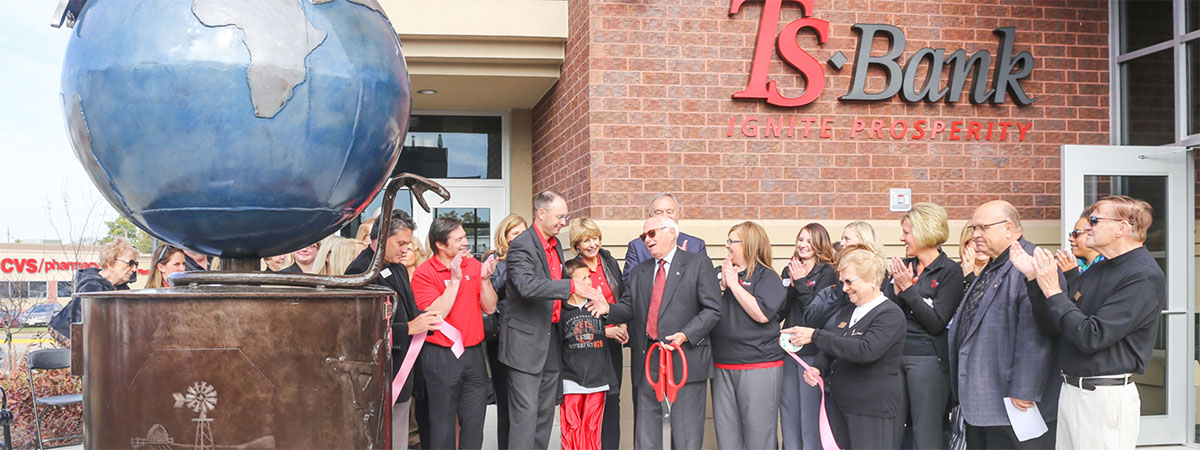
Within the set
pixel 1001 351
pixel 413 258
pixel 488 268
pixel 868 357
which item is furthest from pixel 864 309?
pixel 413 258

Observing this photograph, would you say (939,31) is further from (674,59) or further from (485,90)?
(485,90)

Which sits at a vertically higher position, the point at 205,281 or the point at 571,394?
the point at 205,281

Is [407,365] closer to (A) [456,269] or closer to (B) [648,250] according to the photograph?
(A) [456,269]

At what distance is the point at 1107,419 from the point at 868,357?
3.51ft

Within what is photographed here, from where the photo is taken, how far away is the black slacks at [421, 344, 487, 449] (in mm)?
5070

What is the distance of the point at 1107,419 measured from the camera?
3994 mm

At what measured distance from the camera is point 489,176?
9.41 meters

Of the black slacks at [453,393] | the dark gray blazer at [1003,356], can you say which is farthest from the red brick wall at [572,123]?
the dark gray blazer at [1003,356]

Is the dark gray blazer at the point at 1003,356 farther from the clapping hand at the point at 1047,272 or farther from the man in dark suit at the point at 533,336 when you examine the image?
the man in dark suit at the point at 533,336

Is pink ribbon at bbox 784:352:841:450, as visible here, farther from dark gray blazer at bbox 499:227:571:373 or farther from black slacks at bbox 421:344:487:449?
black slacks at bbox 421:344:487:449

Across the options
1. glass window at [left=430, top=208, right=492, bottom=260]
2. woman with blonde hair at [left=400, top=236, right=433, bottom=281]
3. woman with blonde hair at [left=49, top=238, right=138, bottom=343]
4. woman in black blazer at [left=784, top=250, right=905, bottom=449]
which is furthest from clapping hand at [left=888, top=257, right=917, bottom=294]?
glass window at [left=430, top=208, right=492, bottom=260]

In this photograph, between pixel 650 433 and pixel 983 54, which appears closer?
pixel 650 433

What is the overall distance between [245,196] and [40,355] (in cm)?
440

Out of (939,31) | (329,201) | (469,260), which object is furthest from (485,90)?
(329,201)
